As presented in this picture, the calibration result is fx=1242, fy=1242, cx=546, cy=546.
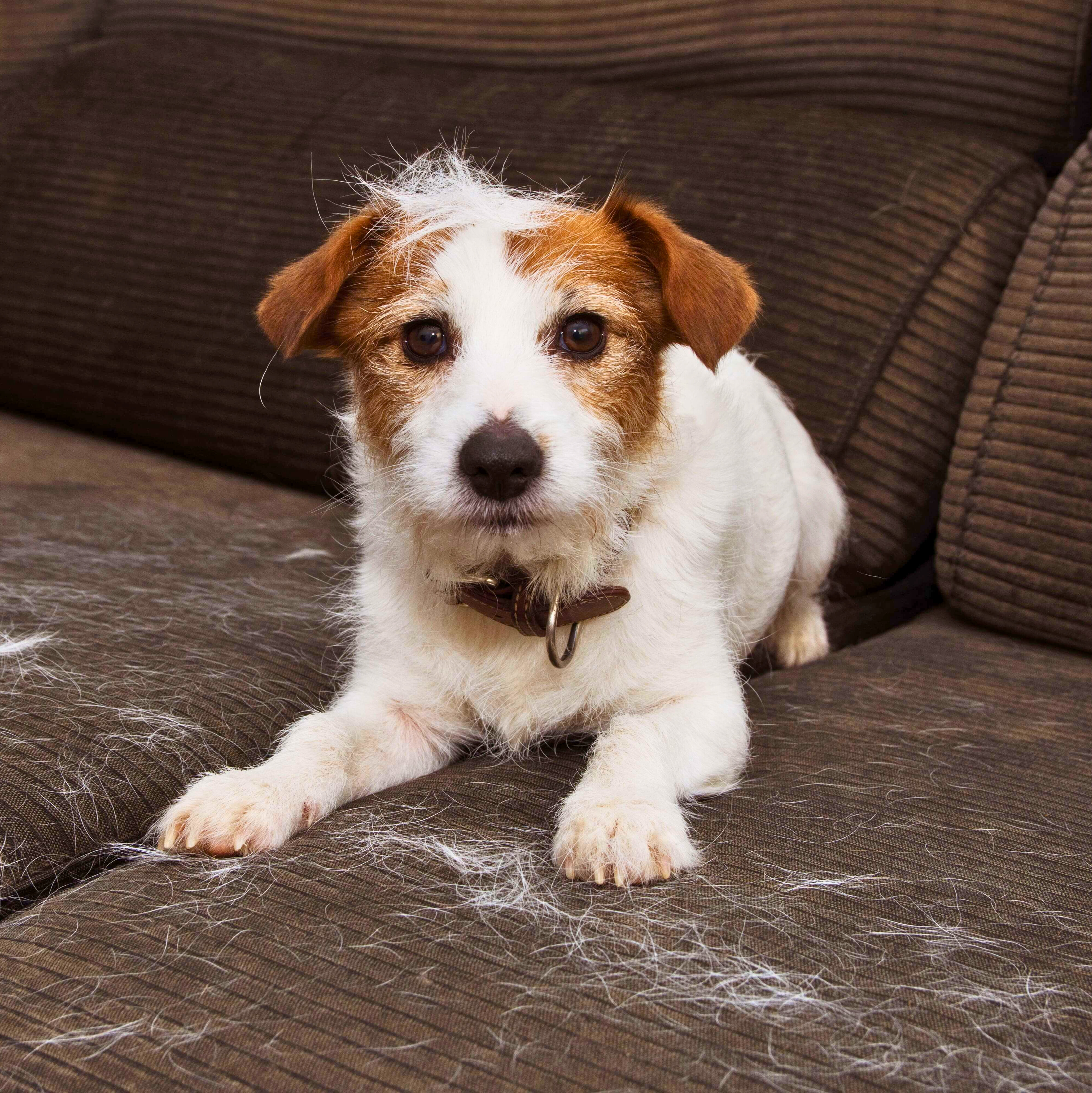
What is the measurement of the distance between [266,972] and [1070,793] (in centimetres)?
80

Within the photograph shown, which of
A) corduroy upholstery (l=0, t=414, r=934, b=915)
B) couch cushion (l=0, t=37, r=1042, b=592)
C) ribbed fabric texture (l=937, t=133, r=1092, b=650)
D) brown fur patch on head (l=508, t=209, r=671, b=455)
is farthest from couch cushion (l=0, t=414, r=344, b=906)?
ribbed fabric texture (l=937, t=133, r=1092, b=650)

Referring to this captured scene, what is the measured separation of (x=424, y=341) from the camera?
4.31ft

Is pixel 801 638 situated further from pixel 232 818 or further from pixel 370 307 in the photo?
pixel 232 818

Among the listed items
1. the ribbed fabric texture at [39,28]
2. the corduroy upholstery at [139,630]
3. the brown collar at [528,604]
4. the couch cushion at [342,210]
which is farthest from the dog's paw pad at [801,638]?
the ribbed fabric texture at [39,28]

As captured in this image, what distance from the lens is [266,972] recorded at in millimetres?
875

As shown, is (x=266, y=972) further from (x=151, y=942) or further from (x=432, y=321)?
(x=432, y=321)

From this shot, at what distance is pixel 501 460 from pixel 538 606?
227 millimetres

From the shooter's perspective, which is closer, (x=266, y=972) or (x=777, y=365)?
(x=266, y=972)

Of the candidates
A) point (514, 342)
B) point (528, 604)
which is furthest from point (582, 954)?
point (514, 342)

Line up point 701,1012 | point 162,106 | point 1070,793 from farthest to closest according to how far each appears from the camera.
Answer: point 162,106 → point 1070,793 → point 701,1012

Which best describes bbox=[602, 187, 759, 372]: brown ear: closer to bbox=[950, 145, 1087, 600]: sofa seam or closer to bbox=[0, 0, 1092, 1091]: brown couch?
bbox=[0, 0, 1092, 1091]: brown couch

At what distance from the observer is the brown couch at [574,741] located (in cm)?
84

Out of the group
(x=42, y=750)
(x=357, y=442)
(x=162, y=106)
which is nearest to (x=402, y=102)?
(x=162, y=106)

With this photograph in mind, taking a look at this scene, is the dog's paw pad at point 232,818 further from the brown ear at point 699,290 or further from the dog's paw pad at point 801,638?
the dog's paw pad at point 801,638
